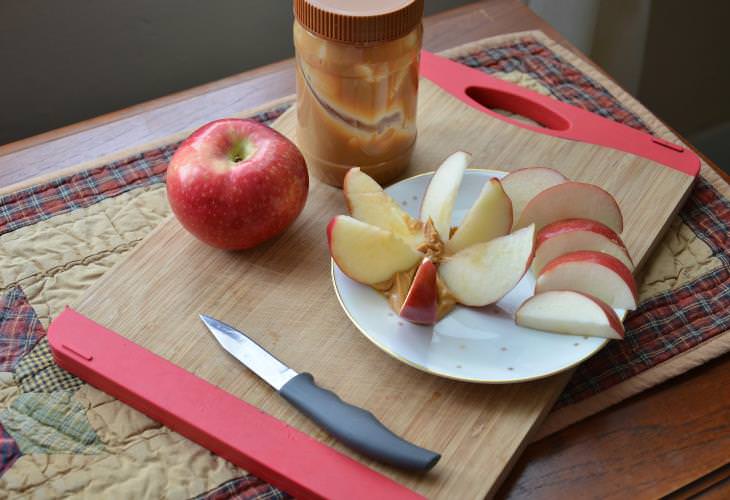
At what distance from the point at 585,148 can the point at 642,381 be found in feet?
1.12

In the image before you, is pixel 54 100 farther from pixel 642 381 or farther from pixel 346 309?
pixel 642 381

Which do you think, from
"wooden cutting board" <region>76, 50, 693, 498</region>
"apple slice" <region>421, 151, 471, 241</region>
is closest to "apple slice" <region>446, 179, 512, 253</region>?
"apple slice" <region>421, 151, 471, 241</region>

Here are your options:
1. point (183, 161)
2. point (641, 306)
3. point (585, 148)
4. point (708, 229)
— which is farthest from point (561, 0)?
point (183, 161)

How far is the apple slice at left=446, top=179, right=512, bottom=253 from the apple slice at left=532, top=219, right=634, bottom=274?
0.14 ft

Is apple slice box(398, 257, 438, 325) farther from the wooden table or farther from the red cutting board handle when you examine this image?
the red cutting board handle

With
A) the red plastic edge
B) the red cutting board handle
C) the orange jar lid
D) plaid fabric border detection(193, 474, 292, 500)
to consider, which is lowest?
plaid fabric border detection(193, 474, 292, 500)

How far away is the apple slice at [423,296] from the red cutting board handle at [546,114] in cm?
37

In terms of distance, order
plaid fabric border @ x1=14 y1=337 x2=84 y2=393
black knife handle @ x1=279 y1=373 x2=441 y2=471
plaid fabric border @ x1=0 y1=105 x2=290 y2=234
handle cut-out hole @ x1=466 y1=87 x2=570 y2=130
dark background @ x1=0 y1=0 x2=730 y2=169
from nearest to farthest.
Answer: black knife handle @ x1=279 y1=373 x2=441 y2=471 < plaid fabric border @ x1=14 y1=337 x2=84 y2=393 < plaid fabric border @ x1=0 y1=105 x2=290 y2=234 < handle cut-out hole @ x1=466 y1=87 x2=570 y2=130 < dark background @ x1=0 y1=0 x2=730 y2=169

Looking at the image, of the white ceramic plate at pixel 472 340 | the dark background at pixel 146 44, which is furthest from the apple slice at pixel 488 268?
the dark background at pixel 146 44

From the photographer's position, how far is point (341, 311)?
0.90 meters

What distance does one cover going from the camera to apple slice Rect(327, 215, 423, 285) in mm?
868

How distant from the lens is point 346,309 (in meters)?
0.86

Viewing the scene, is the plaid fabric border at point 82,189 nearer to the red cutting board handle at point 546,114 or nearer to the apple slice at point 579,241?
the red cutting board handle at point 546,114

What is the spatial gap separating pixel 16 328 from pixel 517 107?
27.1 inches
